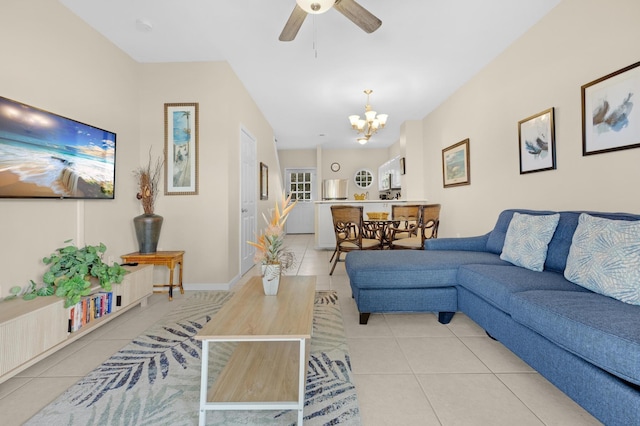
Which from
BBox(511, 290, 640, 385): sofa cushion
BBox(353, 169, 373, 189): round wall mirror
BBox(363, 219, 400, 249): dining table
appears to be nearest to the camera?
BBox(511, 290, 640, 385): sofa cushion

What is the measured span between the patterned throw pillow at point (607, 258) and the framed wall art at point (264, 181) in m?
4.66

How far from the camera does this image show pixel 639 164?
1984 mm

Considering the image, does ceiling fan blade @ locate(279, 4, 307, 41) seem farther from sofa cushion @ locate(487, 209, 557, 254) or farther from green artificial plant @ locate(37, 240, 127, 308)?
sofa cushion @ locate(487, 209, 557, 254)

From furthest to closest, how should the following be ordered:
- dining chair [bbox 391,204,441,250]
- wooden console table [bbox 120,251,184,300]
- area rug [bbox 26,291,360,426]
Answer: dining chair [bbox 391,204,441,250] < wooden console table [bbox 120,251,184,300] < area rug [bbox 26,291,360,426]

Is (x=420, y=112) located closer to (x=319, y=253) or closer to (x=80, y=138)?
(x=319, y=253)

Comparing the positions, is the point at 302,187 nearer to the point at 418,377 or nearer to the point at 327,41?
the point at 327,41

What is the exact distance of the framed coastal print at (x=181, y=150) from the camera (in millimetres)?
3346

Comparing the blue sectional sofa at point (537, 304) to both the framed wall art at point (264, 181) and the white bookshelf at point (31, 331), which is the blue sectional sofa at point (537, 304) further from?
the framed wall art at point (264, 181)

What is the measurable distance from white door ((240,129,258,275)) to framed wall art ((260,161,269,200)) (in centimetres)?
47

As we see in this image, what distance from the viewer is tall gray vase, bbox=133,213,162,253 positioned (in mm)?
3002

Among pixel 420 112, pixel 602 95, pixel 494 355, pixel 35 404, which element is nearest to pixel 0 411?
pixel 35 404

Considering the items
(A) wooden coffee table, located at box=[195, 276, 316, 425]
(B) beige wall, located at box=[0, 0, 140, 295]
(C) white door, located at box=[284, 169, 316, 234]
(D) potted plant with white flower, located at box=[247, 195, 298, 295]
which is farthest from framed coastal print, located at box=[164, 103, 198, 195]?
(C) white door, located at box=[284, 169, 316, 234]

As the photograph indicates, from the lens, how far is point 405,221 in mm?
4070

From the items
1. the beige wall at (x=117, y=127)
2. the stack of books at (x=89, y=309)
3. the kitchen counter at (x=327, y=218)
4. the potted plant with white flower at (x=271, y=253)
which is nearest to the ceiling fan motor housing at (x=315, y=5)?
the potted plant with white flower at (x=271, y=253)
